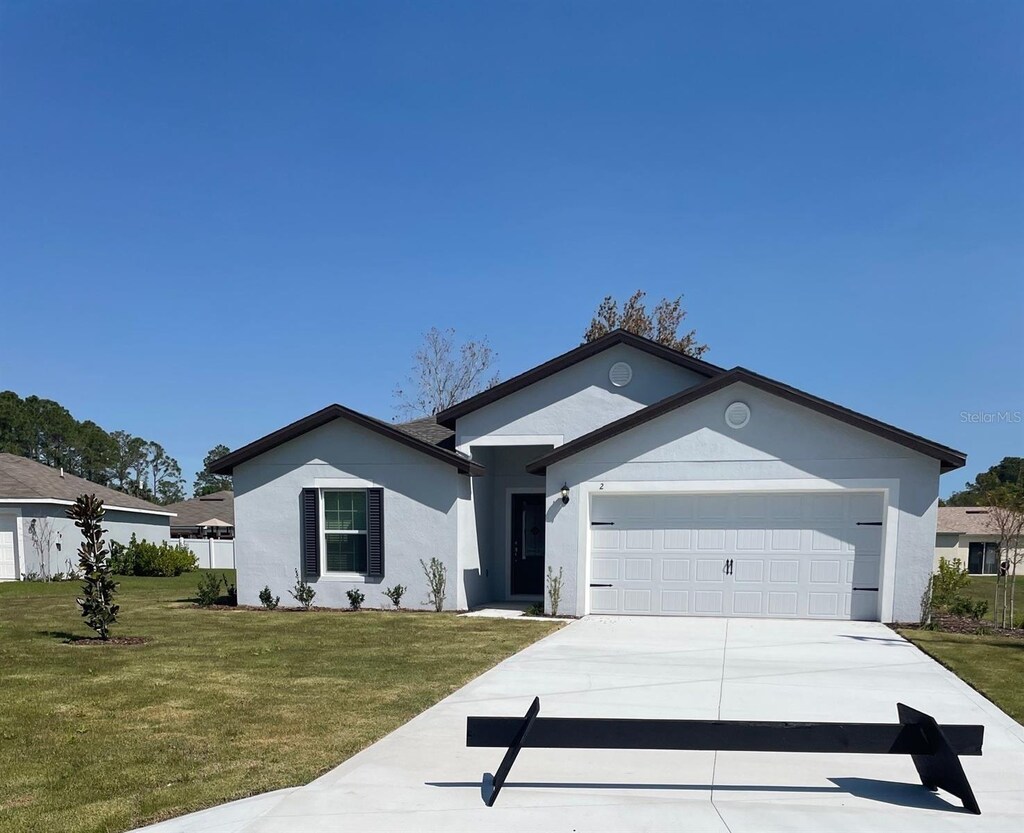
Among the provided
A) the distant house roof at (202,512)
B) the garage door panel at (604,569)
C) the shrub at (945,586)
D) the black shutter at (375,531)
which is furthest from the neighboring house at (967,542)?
the distant house roof at (202,512)

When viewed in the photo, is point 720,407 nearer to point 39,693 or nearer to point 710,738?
point 710,738

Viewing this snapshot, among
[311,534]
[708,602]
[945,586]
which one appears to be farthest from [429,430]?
[945,586]

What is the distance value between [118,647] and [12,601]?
9340mm

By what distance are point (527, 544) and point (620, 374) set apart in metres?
4.32

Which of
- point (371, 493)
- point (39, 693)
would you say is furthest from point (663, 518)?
point (39, 693)

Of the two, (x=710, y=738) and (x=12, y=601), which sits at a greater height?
(x=710, y=738)

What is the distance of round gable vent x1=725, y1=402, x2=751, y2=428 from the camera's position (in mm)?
12477

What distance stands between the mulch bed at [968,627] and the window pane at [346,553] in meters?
10.0

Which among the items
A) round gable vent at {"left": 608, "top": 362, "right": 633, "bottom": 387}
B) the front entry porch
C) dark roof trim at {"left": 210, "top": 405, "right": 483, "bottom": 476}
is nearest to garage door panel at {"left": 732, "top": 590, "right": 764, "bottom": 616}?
the front entry porch

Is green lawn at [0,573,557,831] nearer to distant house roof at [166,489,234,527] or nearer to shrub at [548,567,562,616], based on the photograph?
shrub at [548,567,562,616]

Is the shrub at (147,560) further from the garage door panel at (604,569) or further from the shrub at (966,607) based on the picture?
the shrub at (966,607)

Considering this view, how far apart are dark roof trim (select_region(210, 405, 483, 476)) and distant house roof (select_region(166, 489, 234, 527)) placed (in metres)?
27.7

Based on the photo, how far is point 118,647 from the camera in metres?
10.2

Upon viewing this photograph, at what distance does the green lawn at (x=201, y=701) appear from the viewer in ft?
15.7
